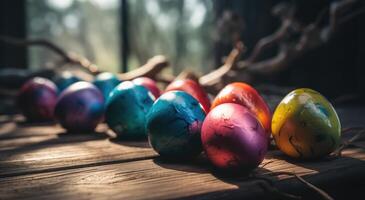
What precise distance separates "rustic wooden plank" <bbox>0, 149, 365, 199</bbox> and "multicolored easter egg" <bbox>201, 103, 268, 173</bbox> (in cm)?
6

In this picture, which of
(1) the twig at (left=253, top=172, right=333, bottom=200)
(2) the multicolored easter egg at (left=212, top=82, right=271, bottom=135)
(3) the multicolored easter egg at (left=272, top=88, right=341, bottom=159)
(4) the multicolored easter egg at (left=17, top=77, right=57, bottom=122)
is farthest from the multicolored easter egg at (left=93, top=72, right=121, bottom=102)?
(1) the twig at (left=253, top=172, right=333, bottom=200)

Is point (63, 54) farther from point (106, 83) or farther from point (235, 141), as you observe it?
point (235, 141)

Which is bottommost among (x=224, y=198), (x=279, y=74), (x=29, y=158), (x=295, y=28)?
(x=224, y=198)

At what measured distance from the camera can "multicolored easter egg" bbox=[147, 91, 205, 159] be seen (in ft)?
5.46

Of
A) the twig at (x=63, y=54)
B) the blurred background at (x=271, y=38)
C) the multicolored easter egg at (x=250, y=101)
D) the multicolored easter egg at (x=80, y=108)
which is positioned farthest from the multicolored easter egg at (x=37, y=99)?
the multicolored easter egg at (x=250, y=101)

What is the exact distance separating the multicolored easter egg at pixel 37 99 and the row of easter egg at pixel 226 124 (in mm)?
916

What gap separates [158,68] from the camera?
3711 mm

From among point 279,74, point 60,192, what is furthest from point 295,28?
point 60,192

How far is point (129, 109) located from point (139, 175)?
69cm

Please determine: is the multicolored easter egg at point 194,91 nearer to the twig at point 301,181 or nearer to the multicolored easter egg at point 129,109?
the multicolored easter egg at point 129,109

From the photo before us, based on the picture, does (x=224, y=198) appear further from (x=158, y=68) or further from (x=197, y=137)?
(x=158, y=68)

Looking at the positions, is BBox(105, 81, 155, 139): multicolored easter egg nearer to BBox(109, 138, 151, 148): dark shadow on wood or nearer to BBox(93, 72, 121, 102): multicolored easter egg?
BBox(109, 138, 151, 148): dark shadow on wood

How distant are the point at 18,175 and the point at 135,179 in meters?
0.44

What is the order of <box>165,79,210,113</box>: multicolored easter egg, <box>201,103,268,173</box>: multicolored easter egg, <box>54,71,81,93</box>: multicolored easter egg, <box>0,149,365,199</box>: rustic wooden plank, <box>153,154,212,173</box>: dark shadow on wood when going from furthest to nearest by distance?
<box>54,71,81,93</box>: multicolored easter egg
<box>165,79,210,113</box>: multicolored easter egg
<box>153,154,212,173</box>: dark shadow on wood
<box>201,103,268,173</box>: multicolored easter egg
<box>0,149,365,199</box>: rustic wooden plank
